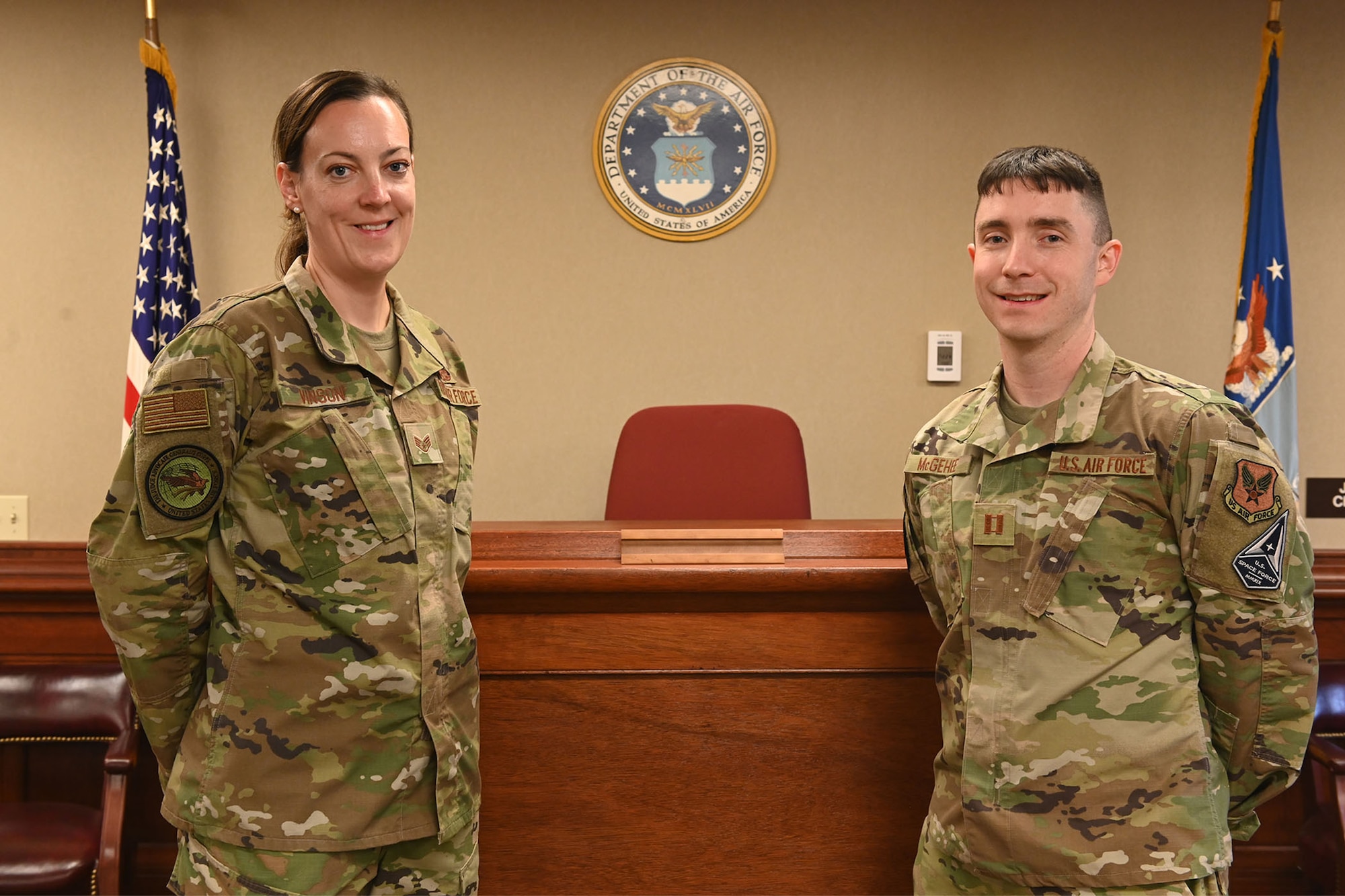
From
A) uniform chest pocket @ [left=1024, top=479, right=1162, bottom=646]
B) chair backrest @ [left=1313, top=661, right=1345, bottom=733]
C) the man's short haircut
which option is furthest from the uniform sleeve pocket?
chair backrest @ [left=1313, top=661, right=1345, bottom=733]

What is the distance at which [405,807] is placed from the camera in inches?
46.3

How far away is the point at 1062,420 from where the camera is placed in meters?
1.22

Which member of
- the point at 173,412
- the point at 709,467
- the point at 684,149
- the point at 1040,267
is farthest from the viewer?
the point at 684,149

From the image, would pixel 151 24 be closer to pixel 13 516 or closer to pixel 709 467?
pixel 13 516

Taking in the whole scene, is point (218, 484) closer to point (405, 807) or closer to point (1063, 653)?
point (405, 807)

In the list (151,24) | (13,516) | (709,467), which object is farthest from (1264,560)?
(13,516)

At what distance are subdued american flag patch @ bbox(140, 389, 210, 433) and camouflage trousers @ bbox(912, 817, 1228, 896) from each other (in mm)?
1062

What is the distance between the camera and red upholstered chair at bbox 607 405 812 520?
2.67 meters

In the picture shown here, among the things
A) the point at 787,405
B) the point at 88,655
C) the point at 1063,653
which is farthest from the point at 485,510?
the point at 1063,653

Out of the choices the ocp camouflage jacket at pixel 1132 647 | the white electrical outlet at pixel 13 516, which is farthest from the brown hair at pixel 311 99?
the white electrical outlet at pixel 13 516

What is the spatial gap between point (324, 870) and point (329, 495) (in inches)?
17.2

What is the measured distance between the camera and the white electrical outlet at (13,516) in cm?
336

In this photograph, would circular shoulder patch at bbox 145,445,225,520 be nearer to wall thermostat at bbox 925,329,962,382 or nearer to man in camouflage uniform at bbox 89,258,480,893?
man in camouflage uniform at bbox 89,258,480,893

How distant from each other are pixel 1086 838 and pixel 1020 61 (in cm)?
291
